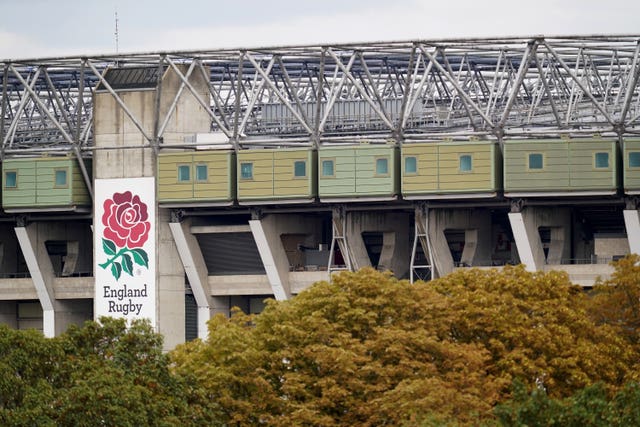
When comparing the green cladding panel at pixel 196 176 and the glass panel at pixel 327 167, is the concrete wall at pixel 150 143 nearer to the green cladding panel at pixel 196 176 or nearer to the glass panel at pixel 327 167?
the green cladding panel at pixel 196 176

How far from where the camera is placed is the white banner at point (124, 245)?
494ft

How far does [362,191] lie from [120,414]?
6344cm

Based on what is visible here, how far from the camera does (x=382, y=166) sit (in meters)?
145

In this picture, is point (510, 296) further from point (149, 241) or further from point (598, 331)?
point (149, 241)

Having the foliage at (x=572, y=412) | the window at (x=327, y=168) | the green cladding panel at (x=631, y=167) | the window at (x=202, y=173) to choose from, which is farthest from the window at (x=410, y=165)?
the foliage at (x=572, y=412)

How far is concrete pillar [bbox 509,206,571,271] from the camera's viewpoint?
142000mm

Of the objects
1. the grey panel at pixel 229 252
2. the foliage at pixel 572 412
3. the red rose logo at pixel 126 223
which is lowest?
the foliage at pixel 572 412

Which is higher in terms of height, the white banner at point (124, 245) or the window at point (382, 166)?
the window at point (382, 166)

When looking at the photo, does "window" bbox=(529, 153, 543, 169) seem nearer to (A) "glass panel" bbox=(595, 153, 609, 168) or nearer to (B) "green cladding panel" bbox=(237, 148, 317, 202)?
(A) "glass panel" bbox=(595, 153, 609, 168)

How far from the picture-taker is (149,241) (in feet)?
497

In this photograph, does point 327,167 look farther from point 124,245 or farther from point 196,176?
point 124,245

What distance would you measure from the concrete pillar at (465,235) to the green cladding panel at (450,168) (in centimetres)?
365

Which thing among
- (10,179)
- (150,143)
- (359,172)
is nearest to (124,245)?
(150,143)

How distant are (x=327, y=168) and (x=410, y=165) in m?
6.56
